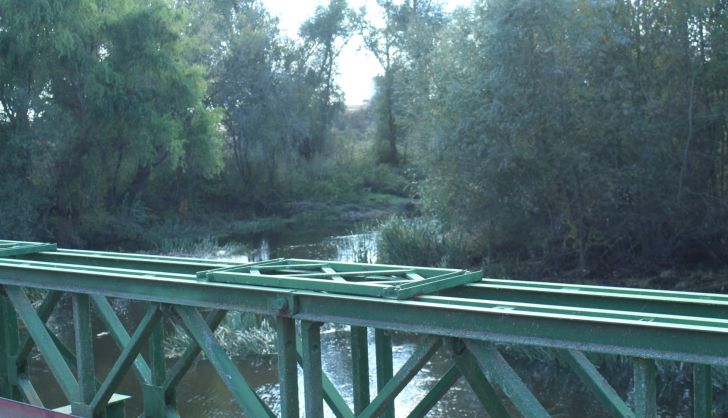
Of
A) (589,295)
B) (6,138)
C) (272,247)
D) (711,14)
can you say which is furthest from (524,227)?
(6,138)

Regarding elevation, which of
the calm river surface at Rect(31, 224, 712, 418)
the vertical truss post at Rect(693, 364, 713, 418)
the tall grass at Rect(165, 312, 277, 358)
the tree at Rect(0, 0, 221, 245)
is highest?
the tree at Rect(0, 0, 221, 245)

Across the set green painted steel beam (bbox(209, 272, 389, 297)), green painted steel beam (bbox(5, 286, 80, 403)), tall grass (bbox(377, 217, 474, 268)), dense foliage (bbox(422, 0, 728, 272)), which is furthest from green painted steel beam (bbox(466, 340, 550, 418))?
tall grass (bbox(377, 217, 474, 268))

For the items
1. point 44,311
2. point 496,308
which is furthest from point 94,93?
point 496,308

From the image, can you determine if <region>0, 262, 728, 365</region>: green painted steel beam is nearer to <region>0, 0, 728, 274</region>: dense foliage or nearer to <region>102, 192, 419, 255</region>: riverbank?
<region>0, 0, 728, 274</region>: dense foliage

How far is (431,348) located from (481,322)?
373 millimetres

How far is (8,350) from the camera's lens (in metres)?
6.29

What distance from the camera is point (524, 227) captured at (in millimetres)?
17641

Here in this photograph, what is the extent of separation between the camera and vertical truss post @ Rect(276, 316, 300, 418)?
4.34 meters

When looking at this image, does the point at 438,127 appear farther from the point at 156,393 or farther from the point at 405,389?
the point at 156,393

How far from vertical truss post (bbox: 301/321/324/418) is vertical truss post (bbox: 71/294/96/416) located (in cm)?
166

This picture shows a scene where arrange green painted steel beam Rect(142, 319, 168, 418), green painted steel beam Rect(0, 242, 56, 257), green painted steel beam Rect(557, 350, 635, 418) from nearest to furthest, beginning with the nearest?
green painted steel beam Rect(557, 350, 635, 418) → green painted steel beam Rect(142, 319, 168, 418) → green painted steel beam Rect(0, 242, 56, 257)

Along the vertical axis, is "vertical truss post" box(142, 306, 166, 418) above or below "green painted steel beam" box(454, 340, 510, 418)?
below

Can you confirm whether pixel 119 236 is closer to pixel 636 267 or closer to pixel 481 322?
pixel 636 267

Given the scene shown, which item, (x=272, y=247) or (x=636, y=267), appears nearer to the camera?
(x=636, y=267)
